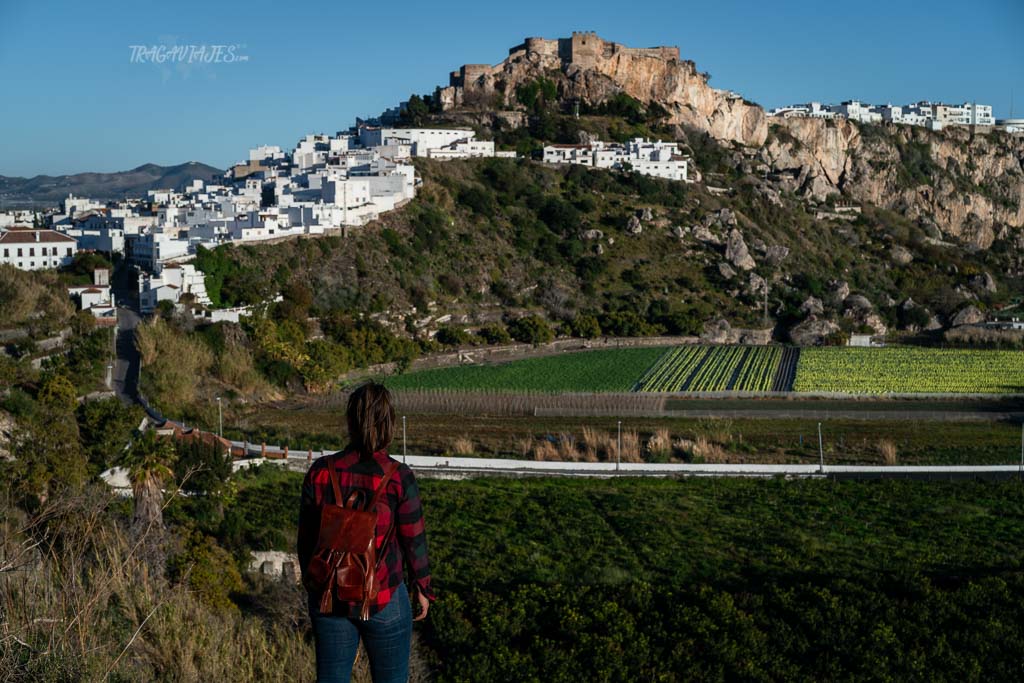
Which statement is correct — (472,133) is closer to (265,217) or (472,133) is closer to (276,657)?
(265,217)

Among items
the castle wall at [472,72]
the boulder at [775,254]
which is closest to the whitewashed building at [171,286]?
the boulder at [775,254]

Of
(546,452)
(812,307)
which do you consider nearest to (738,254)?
(812,307)

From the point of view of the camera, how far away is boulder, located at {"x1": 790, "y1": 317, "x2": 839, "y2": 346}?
42.7 meters

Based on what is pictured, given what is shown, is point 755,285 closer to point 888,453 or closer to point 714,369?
point 714,369

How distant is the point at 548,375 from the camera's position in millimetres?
33938

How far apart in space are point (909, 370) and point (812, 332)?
759 centimetres

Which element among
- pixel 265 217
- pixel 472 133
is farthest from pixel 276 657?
pixel 472 133

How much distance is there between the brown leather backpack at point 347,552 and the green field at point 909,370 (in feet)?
96.5

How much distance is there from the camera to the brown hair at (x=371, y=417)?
366 centimetres

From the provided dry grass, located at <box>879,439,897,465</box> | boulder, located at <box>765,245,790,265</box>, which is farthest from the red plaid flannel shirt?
boulder, located at <box>765,245,790,265</box>

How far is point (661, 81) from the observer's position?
2731 inches

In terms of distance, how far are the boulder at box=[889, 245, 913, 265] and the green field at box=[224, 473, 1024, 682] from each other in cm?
3851

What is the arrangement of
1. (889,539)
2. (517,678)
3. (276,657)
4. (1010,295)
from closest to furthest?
(276,657), (517,678), (889,539), (1010,295)

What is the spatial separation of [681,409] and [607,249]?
20.8 m
